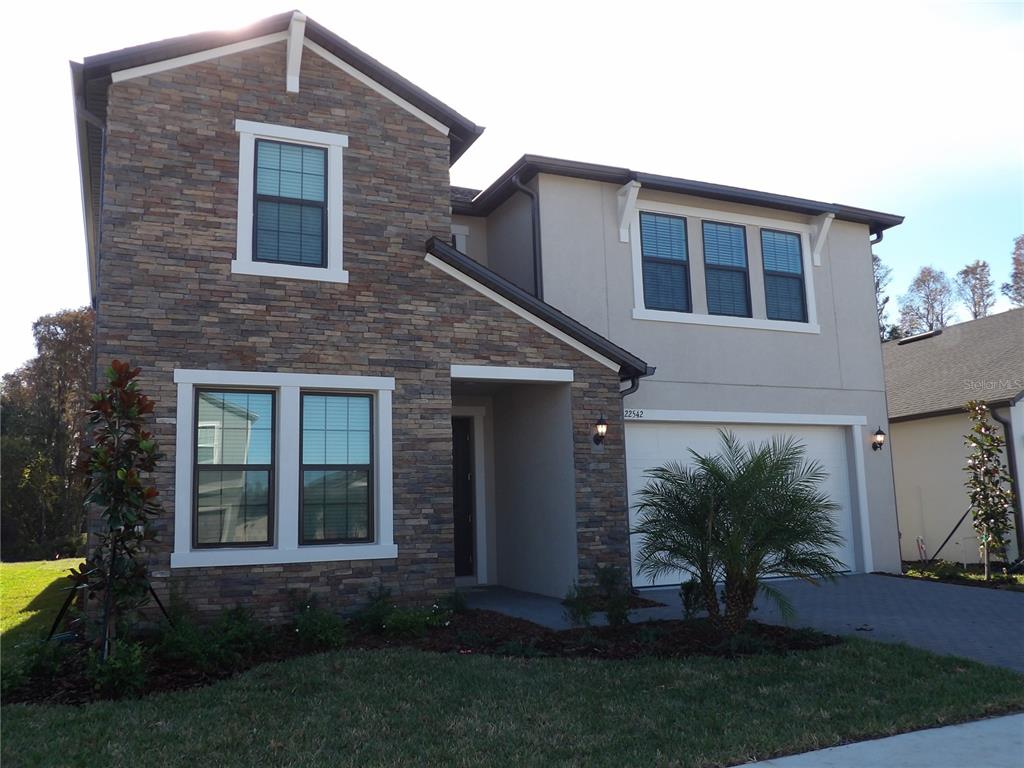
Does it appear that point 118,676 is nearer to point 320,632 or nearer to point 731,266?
point 320,632

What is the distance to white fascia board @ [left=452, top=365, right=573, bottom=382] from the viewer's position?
1034 cm

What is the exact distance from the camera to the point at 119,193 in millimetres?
9102

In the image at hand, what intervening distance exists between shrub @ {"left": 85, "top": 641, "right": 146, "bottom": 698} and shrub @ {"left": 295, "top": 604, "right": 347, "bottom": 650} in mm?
1807

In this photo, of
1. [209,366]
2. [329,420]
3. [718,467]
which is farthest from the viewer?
[329,420]

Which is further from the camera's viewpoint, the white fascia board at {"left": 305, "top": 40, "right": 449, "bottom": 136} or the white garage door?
the white garage door

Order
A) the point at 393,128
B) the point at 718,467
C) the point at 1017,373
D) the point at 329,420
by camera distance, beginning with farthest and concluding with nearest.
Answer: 1. the point at 1017,373
2. the point at 393,128
3. the point at 329,420
4. the point at 718,467

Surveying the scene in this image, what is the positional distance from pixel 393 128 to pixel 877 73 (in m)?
5.78

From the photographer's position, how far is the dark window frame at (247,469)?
29.5 feet

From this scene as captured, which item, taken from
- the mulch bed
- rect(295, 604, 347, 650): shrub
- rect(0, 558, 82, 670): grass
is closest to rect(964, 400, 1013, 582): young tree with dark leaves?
the mulch bed

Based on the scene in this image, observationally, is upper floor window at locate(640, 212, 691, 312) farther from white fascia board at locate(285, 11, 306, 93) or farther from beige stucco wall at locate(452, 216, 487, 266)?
white fascia board at locate(285, 11, 306, 93)

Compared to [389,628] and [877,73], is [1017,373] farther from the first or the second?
[389,628]

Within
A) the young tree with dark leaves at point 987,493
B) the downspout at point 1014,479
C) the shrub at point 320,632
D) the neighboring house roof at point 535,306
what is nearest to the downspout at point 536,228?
the neighboring house roof at point 535,306

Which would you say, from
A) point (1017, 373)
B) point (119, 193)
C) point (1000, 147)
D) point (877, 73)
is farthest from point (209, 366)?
point (1017, 373)

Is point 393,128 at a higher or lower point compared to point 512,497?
higher
